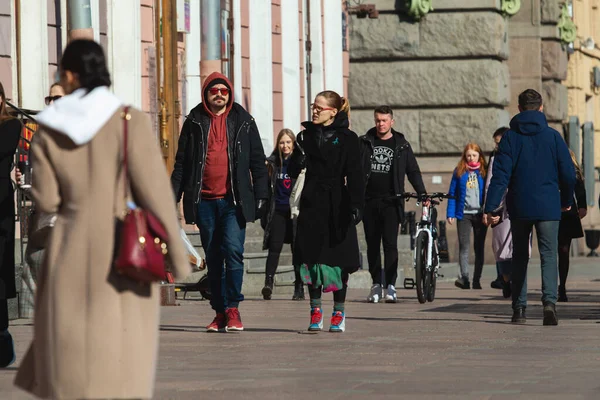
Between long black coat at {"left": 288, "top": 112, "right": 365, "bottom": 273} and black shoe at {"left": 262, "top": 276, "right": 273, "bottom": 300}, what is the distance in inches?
194

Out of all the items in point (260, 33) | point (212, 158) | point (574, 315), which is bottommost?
point (574, 315)

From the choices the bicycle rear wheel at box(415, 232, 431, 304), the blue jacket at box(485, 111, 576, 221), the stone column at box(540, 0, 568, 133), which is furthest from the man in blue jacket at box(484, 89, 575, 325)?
the stone column at box(540, 0, 568, 133)

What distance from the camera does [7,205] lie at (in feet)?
33.0

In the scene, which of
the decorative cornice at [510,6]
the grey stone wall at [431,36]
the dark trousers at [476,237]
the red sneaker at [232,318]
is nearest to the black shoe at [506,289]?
the dark trousers at [476,237]

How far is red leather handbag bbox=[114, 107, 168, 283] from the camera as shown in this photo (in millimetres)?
6332

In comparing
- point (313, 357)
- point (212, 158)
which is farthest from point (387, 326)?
point (313, 357)

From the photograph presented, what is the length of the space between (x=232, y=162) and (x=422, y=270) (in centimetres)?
483

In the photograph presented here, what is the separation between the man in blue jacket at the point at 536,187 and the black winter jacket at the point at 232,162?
1806 millimetres

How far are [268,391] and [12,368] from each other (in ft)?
6.06

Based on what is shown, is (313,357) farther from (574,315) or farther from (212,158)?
(574,315)

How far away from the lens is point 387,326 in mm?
13695

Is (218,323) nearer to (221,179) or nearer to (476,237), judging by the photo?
→ (221,179)

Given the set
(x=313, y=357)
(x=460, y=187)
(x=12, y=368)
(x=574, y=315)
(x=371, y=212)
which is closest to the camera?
(x=12, y=368)

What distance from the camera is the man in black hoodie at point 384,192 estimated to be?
56.5 feet
